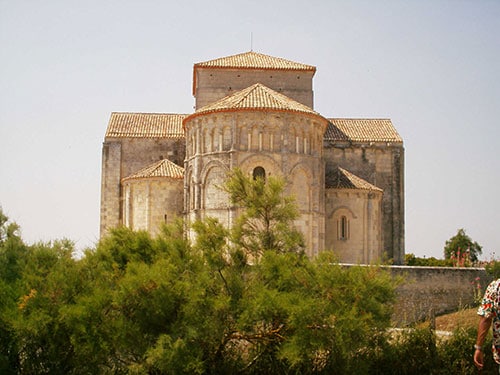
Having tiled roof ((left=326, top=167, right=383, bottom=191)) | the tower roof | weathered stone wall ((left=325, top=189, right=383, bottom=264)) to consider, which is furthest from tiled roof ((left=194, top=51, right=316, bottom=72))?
weathered stone wall ((left=325, top=189, right=383, bottom=264))

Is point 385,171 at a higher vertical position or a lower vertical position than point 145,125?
lower

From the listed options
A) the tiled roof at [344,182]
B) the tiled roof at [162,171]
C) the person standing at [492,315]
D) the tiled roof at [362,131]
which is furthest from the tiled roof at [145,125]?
the person standing at [492,315]

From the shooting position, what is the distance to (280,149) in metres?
22.3

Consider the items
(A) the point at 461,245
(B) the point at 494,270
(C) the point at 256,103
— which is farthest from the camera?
(A) the point at 461,245

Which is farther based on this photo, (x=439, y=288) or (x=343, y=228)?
(x=343, y=228)

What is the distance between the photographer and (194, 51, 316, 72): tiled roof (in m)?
28.6

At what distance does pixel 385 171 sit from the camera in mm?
29438

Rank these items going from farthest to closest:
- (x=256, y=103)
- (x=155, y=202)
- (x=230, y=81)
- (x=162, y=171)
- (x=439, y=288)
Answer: (x=230, y=81) → (x=162, y=171) → (x=155, y=202) → (x=256, y=103) → (x=439, y=288)

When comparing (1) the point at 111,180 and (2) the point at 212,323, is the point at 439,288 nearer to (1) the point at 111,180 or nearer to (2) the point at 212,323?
(2) the point at 212,323

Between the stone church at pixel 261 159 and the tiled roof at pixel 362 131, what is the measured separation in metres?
0.05

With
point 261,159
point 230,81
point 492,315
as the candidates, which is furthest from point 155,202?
point 492,315

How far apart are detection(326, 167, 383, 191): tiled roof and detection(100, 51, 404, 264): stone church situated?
4cm

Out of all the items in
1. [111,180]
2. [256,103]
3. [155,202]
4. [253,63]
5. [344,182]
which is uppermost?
[253,63]

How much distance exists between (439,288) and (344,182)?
634 cm
